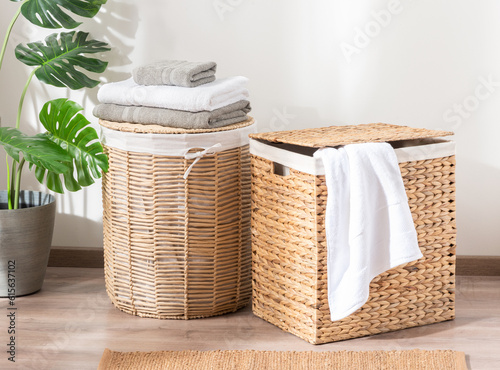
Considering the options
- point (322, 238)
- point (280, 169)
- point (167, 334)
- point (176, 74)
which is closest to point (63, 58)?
point (176, 74)

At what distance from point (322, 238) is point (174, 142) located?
428 millimetres

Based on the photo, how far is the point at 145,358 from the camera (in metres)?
1.55

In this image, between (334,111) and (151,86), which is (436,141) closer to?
(334,111)

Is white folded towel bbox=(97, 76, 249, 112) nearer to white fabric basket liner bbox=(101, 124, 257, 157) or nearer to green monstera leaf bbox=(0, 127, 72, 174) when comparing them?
white fabric basket liner bbox=(101, 124, 257, 157)

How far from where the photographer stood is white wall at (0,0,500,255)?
205cm

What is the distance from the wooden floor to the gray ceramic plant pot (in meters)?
0.05

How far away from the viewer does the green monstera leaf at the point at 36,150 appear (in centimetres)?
172

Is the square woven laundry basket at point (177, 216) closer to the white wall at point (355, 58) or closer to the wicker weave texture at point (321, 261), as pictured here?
the wicker weave texture at point (321, 261)

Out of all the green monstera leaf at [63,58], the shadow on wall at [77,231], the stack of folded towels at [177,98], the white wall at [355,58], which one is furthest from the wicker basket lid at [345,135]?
the shadow on wall at [77,231]

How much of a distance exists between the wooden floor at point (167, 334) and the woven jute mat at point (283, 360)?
39 mm

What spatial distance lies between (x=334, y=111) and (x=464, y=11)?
474 millimetres

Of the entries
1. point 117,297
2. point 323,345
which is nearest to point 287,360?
point 323,345

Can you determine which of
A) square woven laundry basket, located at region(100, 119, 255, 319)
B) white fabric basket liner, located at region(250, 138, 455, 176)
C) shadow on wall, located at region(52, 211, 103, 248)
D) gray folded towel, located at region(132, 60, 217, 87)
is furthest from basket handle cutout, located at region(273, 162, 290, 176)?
shadow on wall, located at region(52, 211, 103, 248)

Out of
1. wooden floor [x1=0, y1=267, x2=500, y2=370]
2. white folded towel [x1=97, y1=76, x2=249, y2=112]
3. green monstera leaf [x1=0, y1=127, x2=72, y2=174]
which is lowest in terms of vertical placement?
wooden floor [x1=0, y1=267, x2=500, y2=370]
